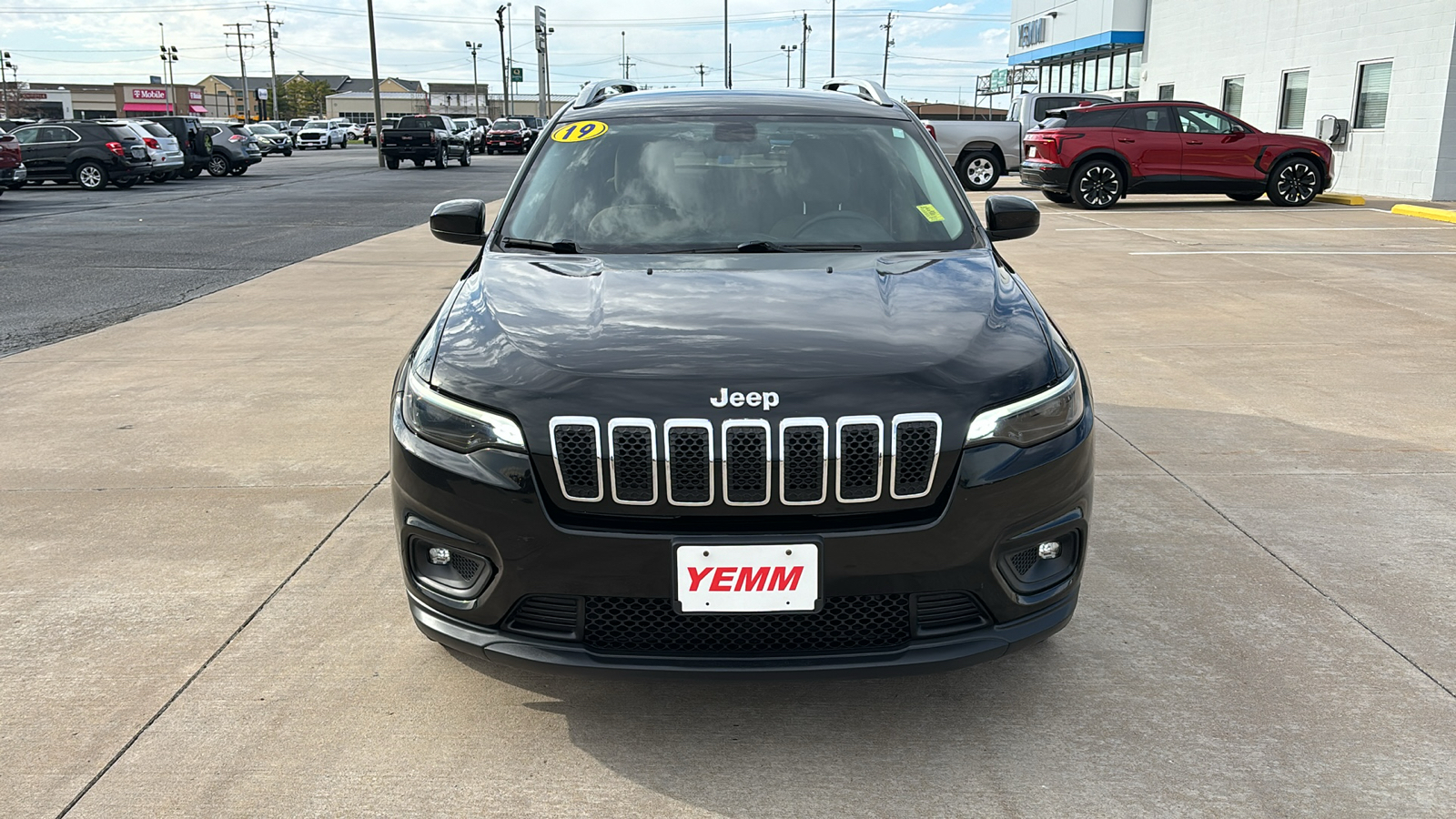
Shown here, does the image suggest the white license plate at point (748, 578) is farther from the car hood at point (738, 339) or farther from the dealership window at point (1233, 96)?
the dealership window at point (1233, 96)

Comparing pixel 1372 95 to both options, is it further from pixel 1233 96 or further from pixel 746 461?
pixel 746 461

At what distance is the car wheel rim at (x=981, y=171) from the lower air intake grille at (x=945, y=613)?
71.9ft

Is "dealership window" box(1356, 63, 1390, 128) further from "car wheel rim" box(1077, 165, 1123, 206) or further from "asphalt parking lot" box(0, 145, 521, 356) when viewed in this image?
"asphalt parking lot" box(0, 145, 521, 356)

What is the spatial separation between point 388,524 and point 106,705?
1.42 meters

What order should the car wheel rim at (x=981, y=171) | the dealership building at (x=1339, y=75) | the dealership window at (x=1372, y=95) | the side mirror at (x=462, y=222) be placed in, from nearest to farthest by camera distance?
the side mirror at (x=462, y=222) → the dealership building at (x=1339, y=75) → the dealership window at (x=1372, y=95) → the car wheel rim at (x=981, y=171)

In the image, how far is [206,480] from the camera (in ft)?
16.1

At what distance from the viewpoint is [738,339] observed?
2.86 meters

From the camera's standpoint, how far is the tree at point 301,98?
135 metres

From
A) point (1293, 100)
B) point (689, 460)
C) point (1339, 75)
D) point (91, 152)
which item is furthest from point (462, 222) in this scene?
point (91, 152)

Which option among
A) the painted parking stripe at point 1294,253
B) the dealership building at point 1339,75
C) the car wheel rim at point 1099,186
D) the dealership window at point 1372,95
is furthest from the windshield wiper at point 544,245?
the dealership window at point 1372,95

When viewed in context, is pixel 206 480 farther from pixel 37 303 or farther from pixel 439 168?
pixel 439 168

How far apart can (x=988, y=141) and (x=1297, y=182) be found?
606 cm

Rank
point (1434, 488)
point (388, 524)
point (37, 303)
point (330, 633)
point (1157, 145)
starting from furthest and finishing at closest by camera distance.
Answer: point (1157, 145)
point (37, 303)
point (1434, 488)
point (388, 524)
point (330, 633)

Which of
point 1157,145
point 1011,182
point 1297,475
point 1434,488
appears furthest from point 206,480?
point 1011,182
